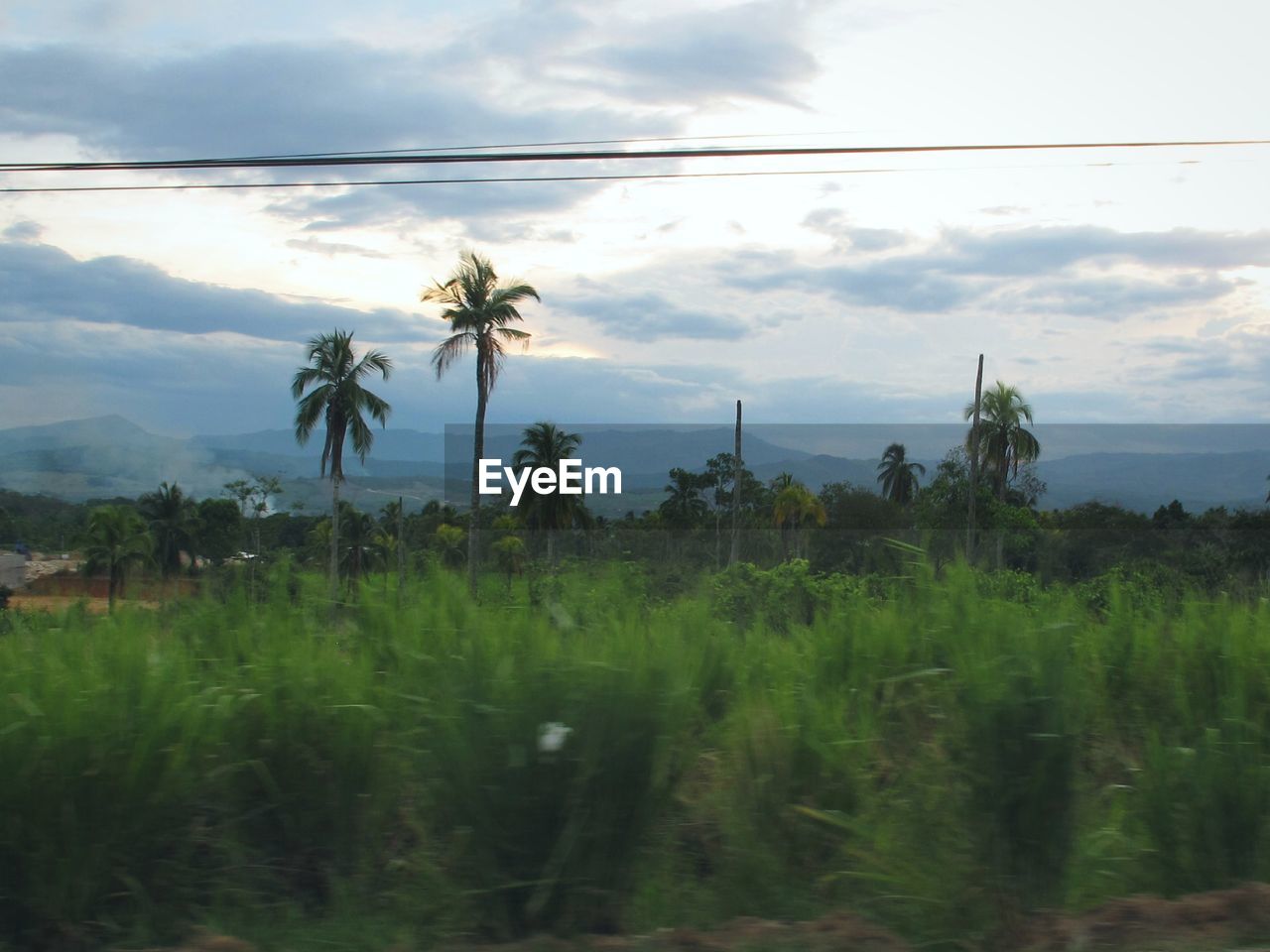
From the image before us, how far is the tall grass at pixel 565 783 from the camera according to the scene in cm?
455

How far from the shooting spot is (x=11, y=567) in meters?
19.4

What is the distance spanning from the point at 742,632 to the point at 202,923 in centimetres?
381

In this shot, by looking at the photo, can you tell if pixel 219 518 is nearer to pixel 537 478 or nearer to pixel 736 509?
pixel 537 478

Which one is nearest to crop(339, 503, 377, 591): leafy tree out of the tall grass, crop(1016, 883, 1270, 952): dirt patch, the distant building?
the tall grass

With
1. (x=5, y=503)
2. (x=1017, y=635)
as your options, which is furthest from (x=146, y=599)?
(x=5, y=503)

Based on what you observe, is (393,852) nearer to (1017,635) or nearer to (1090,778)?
(1017,635)

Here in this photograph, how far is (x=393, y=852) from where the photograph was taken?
5305 mm

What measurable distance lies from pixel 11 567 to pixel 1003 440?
3151cm

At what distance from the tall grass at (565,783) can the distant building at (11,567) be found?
14.7 metres

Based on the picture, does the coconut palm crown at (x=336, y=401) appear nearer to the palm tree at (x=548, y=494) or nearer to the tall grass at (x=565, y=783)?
the palm tree at (x=548, y=494)

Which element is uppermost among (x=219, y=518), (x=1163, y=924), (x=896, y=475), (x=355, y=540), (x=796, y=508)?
(x=896, y=475)

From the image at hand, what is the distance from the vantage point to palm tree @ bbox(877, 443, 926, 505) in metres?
53.4

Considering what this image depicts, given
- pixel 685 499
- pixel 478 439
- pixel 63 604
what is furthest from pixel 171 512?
pixel 63 604

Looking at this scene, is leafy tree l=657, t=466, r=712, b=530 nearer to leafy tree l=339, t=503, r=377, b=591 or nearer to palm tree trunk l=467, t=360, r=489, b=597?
palm tree trunk l=467, t=360, r=489, b=597
